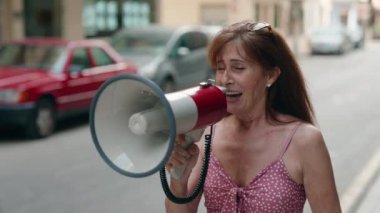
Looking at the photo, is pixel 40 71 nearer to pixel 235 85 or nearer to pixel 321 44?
pixel 235 85

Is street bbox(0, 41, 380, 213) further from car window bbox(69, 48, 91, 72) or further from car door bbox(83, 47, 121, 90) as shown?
car window bbox(69, 48, 91, 72)

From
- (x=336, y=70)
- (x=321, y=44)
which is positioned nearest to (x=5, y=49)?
(x=336, y=70)

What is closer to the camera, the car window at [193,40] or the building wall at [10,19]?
the car window at [193,40]

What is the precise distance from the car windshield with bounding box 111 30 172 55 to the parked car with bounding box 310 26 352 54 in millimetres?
18484

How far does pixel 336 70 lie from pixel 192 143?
21.7 m

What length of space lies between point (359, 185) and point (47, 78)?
485 centimetres

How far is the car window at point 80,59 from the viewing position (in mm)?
10258

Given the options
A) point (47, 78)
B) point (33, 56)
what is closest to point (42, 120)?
point (47, 78)

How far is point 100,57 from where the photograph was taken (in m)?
11.0

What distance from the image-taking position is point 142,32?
557 inches

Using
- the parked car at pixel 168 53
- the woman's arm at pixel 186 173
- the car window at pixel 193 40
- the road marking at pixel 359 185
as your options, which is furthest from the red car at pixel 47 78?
the woman's arm at pixel 186 173

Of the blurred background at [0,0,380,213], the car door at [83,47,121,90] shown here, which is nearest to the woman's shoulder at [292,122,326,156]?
the blurred background at [0,0,380,213]

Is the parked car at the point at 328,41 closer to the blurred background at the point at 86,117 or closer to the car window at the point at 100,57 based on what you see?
the blurred background at the point at 86,117

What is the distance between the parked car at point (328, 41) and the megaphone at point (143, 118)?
30183 millimetres
